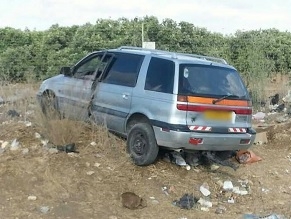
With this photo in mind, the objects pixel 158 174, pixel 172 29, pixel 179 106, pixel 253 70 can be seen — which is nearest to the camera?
pixel 179 106

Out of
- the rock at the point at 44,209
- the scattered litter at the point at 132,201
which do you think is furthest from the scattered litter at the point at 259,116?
the rock at the point at 44,209

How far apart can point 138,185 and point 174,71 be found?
176 centimetres

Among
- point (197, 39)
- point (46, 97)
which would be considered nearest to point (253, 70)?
point (197, 39)

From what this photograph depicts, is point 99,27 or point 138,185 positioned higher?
→ point 99,27

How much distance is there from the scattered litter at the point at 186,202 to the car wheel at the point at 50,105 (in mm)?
2672

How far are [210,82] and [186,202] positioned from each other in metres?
1.91

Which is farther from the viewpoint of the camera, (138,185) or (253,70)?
(253,70)

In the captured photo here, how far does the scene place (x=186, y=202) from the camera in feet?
23.1

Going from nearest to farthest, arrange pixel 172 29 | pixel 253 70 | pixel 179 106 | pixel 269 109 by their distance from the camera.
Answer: pixel 179 106, pixel 269 109, pixel 253 70, pixel 172 29

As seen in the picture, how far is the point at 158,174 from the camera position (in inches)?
309

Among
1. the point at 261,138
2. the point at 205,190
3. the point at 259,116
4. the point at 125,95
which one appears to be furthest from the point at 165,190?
the point at 259,116

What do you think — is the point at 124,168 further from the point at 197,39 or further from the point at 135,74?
the point at 197,39

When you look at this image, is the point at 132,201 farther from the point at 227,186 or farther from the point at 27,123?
the point at 27,123

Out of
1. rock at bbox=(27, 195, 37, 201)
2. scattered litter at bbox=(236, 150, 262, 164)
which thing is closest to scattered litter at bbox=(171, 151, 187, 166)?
scattered litter at bbox=(236, 150, 262, 164)
